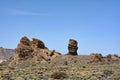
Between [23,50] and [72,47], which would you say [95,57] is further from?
[23,50]

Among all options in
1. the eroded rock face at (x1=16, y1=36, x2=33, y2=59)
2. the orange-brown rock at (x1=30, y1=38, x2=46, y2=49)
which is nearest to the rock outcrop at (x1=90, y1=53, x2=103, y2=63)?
the orange-brown rock at (x1=30, y1=38, x2=46, y2=49)

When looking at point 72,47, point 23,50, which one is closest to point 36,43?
point 23,50

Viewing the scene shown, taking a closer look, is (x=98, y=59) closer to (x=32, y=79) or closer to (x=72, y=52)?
(x=72, y=52)

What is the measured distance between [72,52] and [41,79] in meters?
79.4

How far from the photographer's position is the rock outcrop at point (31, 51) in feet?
353

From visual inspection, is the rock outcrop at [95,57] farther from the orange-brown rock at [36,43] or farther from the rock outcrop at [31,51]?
the orange-brown rock at [36,43]

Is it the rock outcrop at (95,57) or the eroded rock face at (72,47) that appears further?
the eroded rock face at (72,47)

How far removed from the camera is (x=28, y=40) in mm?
111750

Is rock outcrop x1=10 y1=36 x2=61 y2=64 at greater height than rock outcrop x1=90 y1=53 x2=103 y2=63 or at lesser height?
greater

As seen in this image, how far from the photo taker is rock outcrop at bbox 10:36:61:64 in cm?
10759

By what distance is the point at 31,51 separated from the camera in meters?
110

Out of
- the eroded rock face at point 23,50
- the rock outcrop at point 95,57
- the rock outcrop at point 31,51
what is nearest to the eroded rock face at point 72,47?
the rock outcrop at point 31,51

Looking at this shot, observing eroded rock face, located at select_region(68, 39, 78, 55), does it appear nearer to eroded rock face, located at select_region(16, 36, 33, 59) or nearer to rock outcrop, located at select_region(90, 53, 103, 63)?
rock outcrop, located at select_region(90, 53, 103, 63)

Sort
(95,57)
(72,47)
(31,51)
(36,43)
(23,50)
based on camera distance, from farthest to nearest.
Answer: (36,43)
(31,51)
(23,50)
(72,47)
(95,57)
